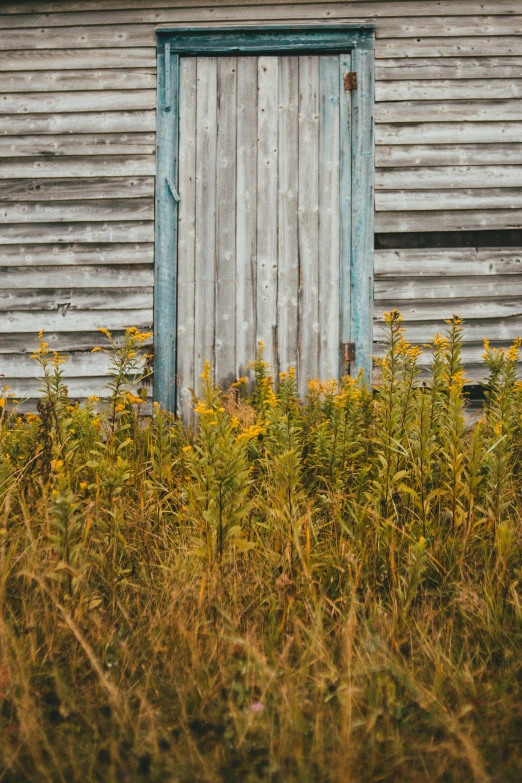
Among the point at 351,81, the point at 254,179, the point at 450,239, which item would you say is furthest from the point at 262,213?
the point at 450,239

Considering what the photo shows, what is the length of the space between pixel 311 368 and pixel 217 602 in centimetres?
265

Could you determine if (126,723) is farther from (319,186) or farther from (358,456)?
(319,186)

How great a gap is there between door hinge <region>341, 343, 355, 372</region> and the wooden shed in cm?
1

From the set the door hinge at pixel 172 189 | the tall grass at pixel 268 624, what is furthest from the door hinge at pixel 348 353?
the door hinge at pixel 172 189

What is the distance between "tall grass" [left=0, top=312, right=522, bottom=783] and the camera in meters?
1.48

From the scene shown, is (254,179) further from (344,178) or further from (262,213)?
(344,178)

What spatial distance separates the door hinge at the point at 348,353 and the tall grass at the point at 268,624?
57.1 inches

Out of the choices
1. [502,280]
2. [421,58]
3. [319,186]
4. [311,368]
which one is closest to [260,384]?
[311,368]

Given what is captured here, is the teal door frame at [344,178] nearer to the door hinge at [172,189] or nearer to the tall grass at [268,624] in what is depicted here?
the door hinge at [172,189]

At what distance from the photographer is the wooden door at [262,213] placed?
444 centimetres

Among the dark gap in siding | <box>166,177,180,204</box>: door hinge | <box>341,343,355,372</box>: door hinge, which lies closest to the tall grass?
<box>341,343,355,372</box>: door hinge

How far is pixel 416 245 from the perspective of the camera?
4492 millimetres

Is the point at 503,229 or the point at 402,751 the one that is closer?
the point at 402,751

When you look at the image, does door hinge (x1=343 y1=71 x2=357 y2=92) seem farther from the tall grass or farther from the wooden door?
the tall grass
